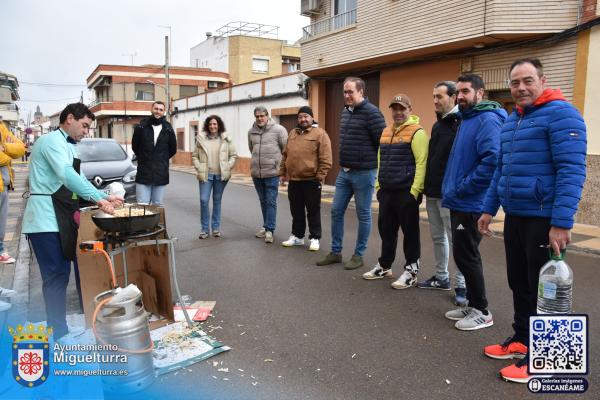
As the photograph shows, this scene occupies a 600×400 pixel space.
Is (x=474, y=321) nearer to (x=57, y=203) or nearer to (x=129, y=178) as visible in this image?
(x=57, y=203)

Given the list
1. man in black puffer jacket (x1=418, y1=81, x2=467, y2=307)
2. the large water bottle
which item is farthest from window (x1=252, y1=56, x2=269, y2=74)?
the large water bottle

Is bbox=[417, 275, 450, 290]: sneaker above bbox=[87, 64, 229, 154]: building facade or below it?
below

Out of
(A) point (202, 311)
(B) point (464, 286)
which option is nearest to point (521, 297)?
(B) point (464, 286)

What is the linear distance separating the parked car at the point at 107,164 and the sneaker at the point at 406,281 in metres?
5.64

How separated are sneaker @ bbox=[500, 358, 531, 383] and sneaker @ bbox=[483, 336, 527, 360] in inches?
8.0

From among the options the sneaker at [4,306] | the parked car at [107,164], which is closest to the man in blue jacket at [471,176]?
the sneaker at [4,306]

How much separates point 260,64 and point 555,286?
1661 inches

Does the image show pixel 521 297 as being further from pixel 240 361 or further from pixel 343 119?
pixel 343 119

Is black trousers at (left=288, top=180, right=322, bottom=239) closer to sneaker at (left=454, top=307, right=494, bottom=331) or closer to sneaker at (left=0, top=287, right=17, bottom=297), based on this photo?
sneaker at (left=454, top=307, right=494, bottom=331)

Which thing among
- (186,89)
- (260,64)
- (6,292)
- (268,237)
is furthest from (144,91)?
(6,292)

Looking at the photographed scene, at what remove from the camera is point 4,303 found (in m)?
4.58

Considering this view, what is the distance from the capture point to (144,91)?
160ft

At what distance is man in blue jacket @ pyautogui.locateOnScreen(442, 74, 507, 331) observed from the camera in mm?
3869

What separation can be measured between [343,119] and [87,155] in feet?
21.8
